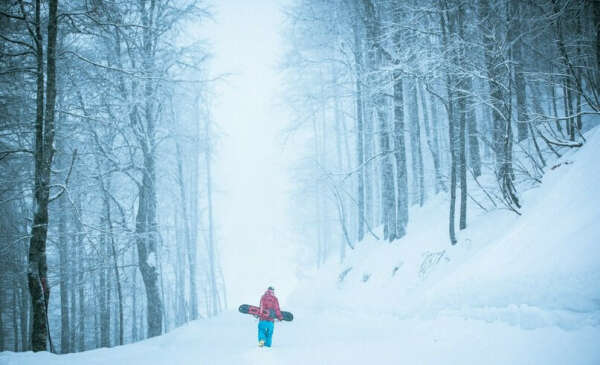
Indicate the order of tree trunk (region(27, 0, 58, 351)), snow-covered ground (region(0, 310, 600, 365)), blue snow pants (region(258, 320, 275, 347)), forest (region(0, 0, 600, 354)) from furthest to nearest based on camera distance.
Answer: blue snow pants (region(258, 320, 275, 347))
forest (region(0, 0, 600, 354))
tree trunk (region(27, 0, 58, 351))
snow-covered ground (region(0, 310, 600, 365))

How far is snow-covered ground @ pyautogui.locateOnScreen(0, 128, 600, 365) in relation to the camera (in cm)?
316

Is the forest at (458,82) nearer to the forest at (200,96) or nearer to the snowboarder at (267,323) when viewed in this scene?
the forest at (200,96)

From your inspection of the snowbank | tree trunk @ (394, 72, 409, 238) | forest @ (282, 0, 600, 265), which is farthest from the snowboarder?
tree trunk @ (394, 72, 409, 238)

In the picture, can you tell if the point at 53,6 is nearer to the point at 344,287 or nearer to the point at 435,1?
the point at 435,1

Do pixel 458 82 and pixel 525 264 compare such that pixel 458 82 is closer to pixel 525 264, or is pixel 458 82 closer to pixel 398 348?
pixel 525 264

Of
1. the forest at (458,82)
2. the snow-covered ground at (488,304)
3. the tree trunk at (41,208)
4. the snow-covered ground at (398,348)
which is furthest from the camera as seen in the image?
the forest at (458,82)

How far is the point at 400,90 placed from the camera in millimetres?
10039

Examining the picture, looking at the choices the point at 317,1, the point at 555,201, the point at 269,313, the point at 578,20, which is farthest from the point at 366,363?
the point at 317,1

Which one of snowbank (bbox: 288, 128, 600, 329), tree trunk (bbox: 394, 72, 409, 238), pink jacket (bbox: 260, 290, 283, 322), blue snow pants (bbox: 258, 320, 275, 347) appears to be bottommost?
blue snow pants (bbox: 258, 320, 275, 347)

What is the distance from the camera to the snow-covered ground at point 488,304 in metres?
3.16

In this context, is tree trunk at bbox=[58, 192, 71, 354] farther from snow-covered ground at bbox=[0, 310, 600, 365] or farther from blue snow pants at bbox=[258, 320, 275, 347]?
blue snow pants at bbox=[258, 320, 275, 347]

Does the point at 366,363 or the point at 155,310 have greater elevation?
the point at 366,363

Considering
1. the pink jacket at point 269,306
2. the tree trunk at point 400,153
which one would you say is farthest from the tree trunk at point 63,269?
the tree trunk at point 400,153

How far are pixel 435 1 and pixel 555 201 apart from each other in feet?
18.8
